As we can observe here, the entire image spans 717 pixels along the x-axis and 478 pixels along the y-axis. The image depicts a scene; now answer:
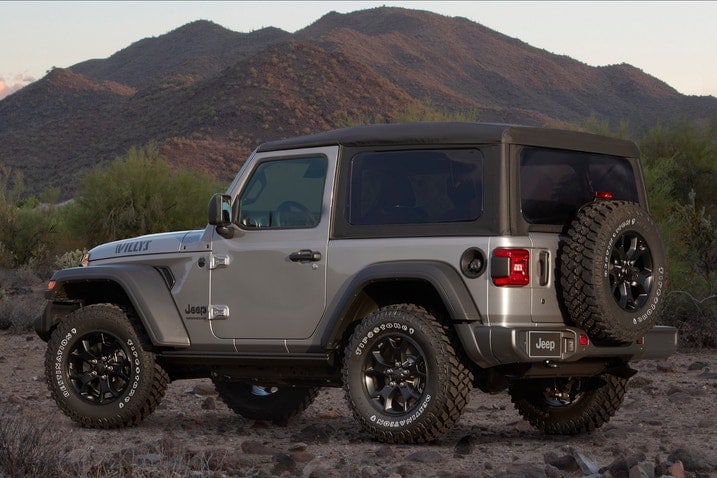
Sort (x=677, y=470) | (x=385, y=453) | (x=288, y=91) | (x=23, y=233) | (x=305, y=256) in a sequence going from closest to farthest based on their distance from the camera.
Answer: (x=677, y=470), (x=385, y=453), (x=305, y=256), (x=23, y=233), (x=288, y=91)

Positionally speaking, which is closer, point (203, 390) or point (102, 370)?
point (102, 370)

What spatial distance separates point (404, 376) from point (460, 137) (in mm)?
1547

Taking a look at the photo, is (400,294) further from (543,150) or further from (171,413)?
(171,413)

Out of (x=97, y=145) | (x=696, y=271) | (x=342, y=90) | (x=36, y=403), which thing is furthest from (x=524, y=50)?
(x=36, y=403)

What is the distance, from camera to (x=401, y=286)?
7.91 m

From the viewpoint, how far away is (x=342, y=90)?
8450 cm

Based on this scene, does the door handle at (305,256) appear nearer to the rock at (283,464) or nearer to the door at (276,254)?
the door at (276,254)

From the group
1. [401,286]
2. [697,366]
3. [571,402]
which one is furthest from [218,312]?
[697,366]

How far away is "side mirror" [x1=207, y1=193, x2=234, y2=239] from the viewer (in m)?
8.39

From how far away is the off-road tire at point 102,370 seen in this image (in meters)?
8.91

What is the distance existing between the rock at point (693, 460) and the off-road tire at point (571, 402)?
4.92 feet

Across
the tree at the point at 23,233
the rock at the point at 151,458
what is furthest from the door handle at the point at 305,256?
the tree at the point at 23,233

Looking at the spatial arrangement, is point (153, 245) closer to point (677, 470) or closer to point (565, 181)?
point (565, 181)

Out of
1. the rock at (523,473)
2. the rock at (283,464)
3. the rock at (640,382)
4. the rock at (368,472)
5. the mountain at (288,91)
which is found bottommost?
the rock at (640,382)
